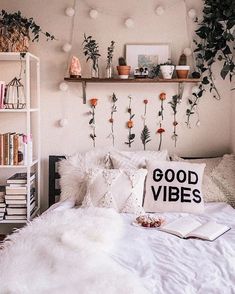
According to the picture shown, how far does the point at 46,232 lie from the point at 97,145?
1.41m

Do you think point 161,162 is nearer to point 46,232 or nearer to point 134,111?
point 134,111

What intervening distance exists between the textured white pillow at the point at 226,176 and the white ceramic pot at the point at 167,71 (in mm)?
801

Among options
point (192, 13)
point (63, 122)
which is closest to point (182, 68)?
point (192, 13)

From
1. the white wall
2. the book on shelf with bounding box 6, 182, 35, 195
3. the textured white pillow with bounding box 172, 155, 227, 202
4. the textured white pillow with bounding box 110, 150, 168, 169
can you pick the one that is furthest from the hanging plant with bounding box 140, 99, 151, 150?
the book on shelf with bounding box 6, 182, 35, 195

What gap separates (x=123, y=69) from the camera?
326 cm

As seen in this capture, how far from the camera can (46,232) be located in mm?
2186

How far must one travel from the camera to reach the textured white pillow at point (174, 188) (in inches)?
113

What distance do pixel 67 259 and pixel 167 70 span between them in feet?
6.32

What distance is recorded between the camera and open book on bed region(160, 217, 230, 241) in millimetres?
2307

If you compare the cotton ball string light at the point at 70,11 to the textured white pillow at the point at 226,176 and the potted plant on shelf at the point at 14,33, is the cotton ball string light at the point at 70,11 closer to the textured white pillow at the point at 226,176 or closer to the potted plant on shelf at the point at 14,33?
the potted plant on shelf at the point at 14,33

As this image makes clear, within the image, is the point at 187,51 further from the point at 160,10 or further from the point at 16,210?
the point at 16,210

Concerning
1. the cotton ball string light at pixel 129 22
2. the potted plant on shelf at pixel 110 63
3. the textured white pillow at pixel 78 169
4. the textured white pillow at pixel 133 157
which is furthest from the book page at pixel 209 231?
the cotton ball string light at pixel 129 22

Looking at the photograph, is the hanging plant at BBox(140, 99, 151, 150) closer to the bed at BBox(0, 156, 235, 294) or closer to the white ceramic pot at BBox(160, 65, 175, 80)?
the white ceramic pot at BBox(160, 65, 175, 80)

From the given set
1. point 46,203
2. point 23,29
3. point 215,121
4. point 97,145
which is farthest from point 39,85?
Answer: point 215,121
